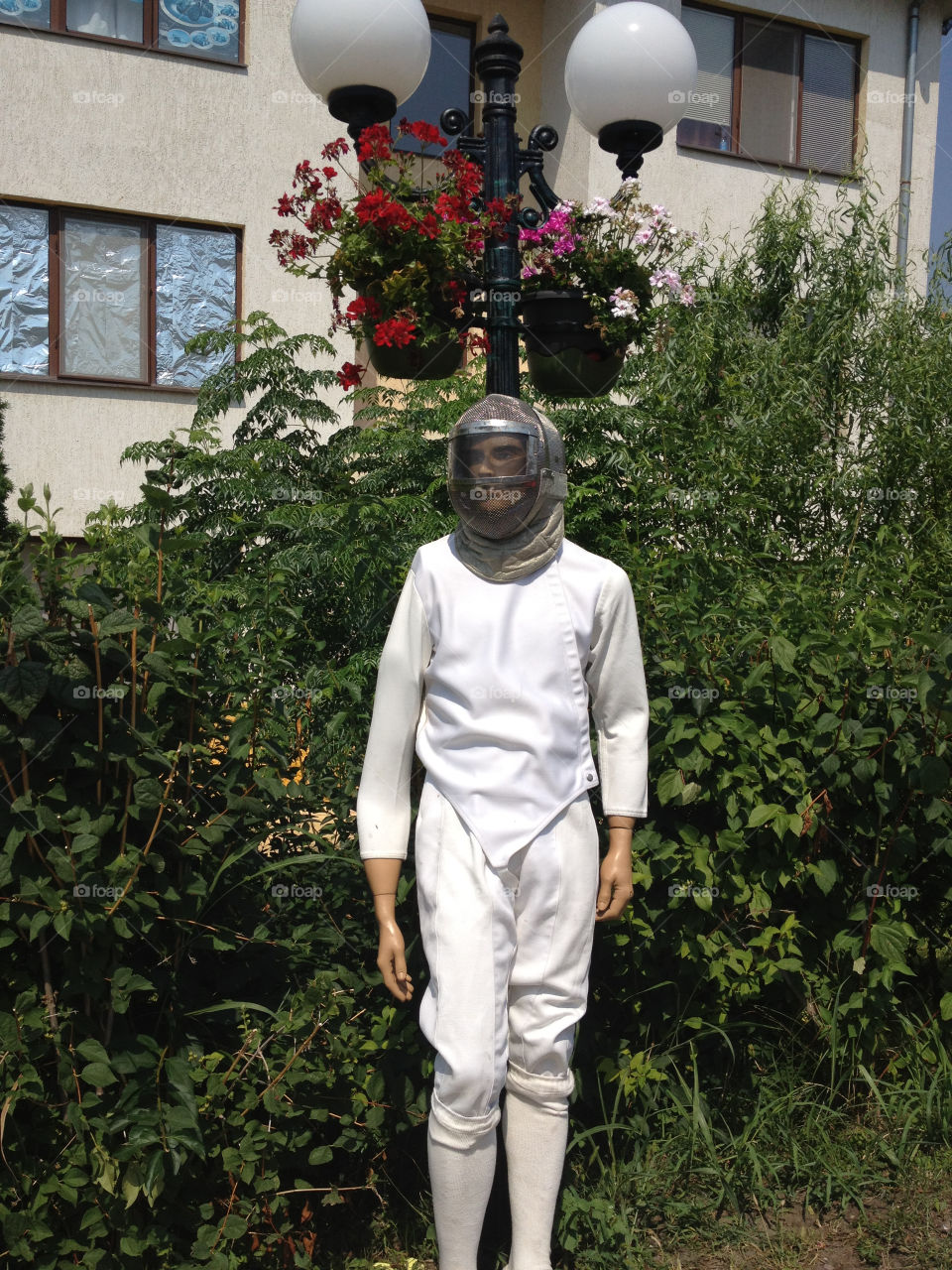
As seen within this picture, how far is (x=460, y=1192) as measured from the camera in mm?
2520

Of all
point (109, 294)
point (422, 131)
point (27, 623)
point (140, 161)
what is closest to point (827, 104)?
point (140, 161)

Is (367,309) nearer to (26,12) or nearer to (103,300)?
(103,300)

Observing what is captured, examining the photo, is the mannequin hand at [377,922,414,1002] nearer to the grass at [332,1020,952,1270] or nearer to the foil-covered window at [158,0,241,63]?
the grass at [332,1020,952,1270]

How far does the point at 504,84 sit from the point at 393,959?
282cm

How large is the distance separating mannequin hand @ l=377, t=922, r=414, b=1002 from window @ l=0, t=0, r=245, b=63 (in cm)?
985

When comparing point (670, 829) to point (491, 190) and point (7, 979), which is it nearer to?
point (7, 979)

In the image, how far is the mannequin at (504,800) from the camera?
2520 mm

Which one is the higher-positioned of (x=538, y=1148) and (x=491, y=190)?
(x=491, y=190)

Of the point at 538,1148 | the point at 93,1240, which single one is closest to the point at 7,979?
the point at 93,1240

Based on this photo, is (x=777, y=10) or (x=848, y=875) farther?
(x=777, y=10)

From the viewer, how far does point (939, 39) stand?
12977mm

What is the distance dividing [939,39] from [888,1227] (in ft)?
44.8

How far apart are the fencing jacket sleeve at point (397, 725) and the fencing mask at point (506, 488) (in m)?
0.22

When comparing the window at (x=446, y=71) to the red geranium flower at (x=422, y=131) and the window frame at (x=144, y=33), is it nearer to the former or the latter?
the window frame at (x=144, y=33)
